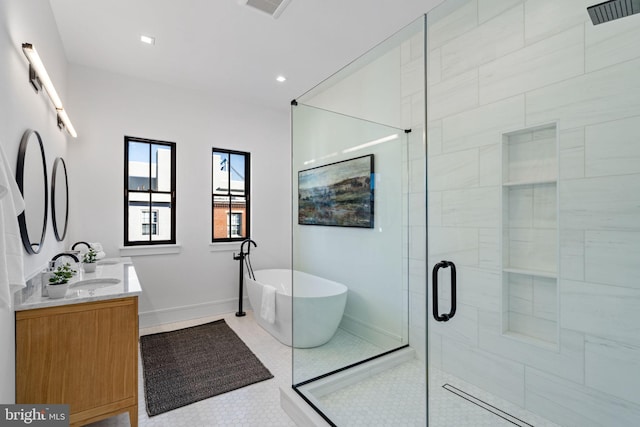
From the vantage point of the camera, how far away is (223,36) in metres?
2.78

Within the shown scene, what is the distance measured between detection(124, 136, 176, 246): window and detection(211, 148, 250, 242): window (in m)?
0.50

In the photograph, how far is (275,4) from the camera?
231 centimetres

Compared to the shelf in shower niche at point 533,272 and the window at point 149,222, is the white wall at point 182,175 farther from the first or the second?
the shelf in shower niche at point 533,272

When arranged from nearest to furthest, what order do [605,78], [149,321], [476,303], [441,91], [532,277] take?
[605,78], [532,277], [476,303], [441,91], [149,321]

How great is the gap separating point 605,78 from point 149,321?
4383 millimetres

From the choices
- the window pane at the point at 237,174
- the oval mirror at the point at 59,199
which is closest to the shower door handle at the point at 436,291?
the oval mirror at the point at 59,199

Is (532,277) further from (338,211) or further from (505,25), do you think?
(505,25)

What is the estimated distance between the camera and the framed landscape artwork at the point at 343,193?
245 cm

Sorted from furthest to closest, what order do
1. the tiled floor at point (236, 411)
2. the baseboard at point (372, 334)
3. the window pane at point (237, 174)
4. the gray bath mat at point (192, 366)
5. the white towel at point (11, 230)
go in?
the window pane at point (237, 174) < the baseboard at point (372, 334) < the gray bath mat at point (192, 366) < the tiled floor at point (236, 411) < the white towel at point (11, 230)

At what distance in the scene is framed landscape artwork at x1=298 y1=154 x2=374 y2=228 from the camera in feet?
8.04

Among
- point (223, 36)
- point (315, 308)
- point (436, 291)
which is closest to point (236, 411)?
point (315, 308)

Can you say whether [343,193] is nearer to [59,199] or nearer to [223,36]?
[223,36]

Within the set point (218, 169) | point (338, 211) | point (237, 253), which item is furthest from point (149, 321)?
point (338, 211)

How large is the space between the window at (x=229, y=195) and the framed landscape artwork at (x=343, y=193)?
1.91 metres
